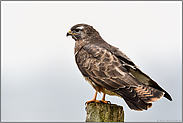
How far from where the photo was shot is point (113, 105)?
547 centimetres

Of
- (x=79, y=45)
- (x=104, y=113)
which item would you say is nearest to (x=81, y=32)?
(x=79, y=45)

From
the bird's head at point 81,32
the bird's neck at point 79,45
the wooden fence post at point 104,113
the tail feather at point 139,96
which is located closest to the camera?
the tail feather at point 139,96

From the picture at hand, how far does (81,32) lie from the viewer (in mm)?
6762

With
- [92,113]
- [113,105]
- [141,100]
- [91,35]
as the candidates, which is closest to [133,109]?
[141,100]

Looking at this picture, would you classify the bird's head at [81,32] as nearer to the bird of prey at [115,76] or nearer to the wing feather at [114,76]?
the bird of prey at [115,76]

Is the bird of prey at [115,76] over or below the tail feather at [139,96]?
over

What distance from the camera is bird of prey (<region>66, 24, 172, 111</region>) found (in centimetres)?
507

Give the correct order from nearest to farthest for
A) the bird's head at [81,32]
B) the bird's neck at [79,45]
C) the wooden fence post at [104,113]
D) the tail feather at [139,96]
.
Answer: the tail feather at [139,96] → the wooden fence post at [104,113] → the bird's neck at [79,45] → the bird's head at [81,32]

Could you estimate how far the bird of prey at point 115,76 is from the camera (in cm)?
507

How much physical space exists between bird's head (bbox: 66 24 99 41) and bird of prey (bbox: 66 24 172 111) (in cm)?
27

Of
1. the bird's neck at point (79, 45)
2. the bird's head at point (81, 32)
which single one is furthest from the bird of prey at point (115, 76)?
the bird's head at point (81, 32)

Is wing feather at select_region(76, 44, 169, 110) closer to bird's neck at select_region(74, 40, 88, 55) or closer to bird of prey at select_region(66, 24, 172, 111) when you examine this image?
bird of prey at select_region(66, 24, 172, 111)

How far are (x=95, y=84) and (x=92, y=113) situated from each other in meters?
0.66

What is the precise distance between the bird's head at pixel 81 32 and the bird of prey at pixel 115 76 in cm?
27
